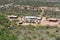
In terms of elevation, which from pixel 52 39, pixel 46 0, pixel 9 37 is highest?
pixel 9 37

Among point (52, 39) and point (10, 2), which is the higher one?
point (52, 39)

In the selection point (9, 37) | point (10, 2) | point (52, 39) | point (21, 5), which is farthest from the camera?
point (10, 2)

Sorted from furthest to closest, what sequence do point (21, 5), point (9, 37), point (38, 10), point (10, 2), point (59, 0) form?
point (59, 0) → point (10, 2) → point (21, 5) → point (38, 10) → point (9, 37)

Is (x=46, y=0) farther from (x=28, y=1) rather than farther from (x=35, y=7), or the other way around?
(x=35, y=7)

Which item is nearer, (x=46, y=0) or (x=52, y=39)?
(x=52, y=39)

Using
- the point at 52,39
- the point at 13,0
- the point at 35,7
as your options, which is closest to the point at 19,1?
the point at 13,0

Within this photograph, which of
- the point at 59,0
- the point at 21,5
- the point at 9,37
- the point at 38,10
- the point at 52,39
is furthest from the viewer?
the point at 59,0

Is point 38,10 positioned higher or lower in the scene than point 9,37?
lower

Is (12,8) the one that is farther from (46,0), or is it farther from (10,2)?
(46,0)

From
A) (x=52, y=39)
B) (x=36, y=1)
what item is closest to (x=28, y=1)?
(x=36, y=1)
